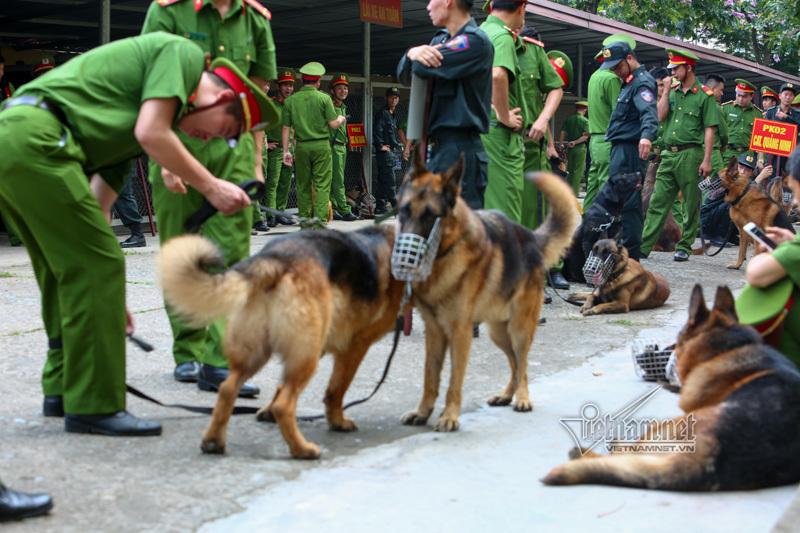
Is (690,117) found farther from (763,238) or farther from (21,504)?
(21,504)

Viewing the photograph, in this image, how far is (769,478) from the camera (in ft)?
9.02

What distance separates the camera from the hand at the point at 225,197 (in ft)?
10.6

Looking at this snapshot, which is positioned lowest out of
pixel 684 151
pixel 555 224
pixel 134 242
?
pixel 134 242

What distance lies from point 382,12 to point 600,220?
6.74 meters

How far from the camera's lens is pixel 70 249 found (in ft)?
10.1

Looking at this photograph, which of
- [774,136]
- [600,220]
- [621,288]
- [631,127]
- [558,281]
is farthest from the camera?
[774,136]

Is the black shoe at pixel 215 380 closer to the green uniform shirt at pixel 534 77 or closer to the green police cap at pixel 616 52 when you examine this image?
the green uniform shirt at pixel 534 77

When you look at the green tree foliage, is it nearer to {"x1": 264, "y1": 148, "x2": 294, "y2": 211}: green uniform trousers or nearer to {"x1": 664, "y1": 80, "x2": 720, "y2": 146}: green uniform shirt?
{"x1": 664, "y1": 80, "x2": 720, "y2": 146}: green uniform shirt

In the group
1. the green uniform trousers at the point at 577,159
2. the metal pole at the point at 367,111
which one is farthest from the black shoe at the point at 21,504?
the green uniform trousers at the point at 577,159

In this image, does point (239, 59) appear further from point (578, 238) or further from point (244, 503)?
point (578, 238)

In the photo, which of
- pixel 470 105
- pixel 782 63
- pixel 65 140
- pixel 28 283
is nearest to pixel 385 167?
pixel 28 283

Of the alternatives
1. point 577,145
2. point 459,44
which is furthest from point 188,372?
point 577,145

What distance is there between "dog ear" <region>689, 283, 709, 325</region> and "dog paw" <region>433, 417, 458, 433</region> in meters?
1.11

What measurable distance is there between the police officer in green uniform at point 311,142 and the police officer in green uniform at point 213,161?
7.62 m
